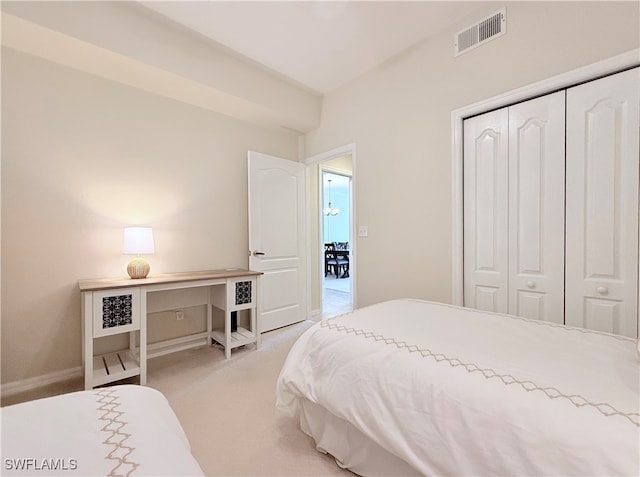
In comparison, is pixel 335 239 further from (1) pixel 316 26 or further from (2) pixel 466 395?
(2) pixel 466 395

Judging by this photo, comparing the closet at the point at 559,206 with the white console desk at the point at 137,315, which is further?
the white console desk at the point at 137,315

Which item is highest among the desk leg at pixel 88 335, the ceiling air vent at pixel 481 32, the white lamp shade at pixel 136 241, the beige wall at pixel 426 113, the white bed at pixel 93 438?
the ceiling air vent at pixel 481 32

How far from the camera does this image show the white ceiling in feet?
7.14

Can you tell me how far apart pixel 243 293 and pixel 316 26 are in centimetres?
245

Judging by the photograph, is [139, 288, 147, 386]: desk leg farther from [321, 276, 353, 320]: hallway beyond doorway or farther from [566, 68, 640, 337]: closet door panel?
[566, 68, 640, 337]: closet door panel

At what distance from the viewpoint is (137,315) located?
2.20m

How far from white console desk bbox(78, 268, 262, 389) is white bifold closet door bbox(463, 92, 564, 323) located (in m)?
2.05

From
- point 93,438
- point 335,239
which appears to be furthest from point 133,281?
point 335,239

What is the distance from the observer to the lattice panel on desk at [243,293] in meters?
2.81

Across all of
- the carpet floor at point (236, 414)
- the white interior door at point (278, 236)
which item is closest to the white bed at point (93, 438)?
the carpet floor at point (236, 414)

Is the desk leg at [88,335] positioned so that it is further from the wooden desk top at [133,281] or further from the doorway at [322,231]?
the doorway at [322,231]

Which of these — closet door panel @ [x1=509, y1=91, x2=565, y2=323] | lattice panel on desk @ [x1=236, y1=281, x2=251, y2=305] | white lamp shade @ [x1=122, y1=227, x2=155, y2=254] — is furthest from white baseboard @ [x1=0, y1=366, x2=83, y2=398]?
closet door panel @ [x1=509, y1=91, x2=565, y2=323]

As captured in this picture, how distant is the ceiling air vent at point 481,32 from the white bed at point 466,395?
205 centimetres

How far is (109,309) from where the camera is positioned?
2088 mm
